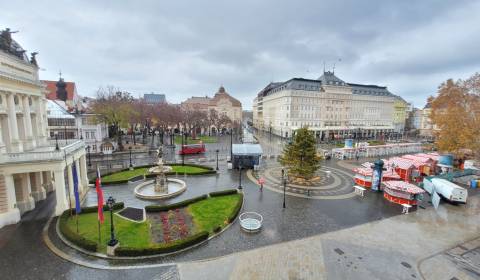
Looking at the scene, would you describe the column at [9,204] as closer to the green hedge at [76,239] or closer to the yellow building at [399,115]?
the green hedge at [76,239]

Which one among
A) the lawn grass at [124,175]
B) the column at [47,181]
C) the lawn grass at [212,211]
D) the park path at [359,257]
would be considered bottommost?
the park path at [359,257]

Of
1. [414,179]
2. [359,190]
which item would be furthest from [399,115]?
[359,190]

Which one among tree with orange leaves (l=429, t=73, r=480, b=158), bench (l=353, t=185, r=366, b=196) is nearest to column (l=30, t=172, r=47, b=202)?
bench (l=353, t=185, r=366, b=196)

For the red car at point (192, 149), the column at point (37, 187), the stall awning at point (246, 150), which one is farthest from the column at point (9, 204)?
the red car at point (192, 149)

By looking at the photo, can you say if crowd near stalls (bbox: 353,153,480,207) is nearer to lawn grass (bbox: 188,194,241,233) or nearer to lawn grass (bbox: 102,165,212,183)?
lawn grass (bbox: 188,194,241,233)

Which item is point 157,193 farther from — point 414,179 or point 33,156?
point 414,179

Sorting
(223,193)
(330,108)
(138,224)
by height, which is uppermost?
(330,108)

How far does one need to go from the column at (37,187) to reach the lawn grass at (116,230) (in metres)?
6.98

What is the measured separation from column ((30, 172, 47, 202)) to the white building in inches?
2472

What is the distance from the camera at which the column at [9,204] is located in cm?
1606

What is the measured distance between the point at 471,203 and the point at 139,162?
43259 millimetres

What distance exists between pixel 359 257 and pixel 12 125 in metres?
27.3

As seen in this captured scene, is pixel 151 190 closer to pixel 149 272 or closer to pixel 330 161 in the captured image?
pixel 149 272

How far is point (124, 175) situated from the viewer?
28609mm
